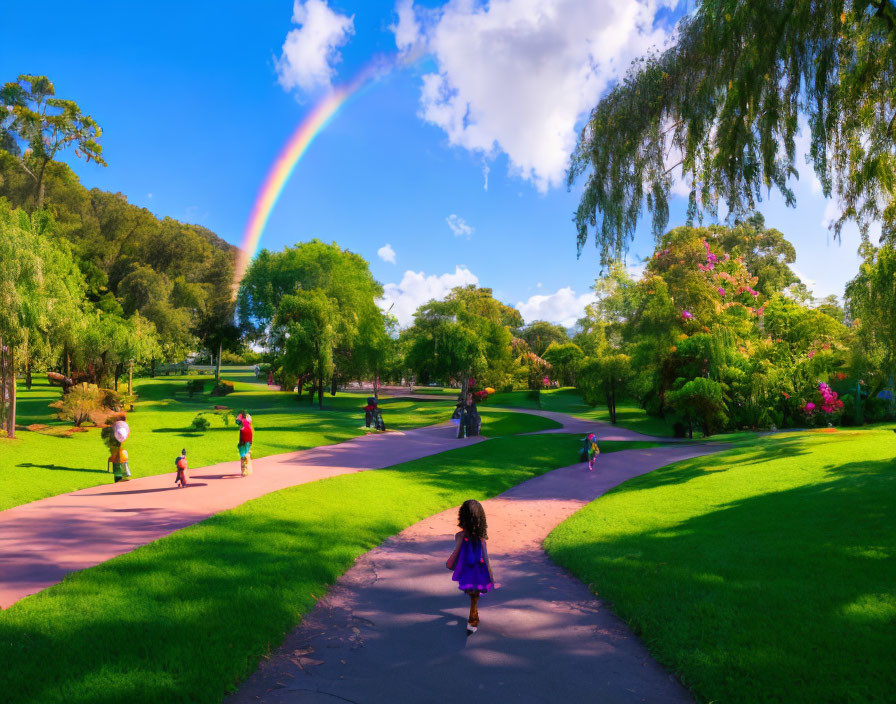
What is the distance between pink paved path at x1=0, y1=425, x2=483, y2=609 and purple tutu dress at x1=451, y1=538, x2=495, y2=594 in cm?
508

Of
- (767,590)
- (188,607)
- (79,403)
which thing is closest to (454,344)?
(79,403)

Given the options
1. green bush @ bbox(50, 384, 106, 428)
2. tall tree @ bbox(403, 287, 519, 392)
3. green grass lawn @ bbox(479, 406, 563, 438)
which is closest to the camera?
green bush @ bbox(50, 384, 106, 428)

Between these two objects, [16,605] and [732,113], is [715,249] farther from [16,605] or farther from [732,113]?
[16,605]

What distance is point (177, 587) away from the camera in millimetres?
6316

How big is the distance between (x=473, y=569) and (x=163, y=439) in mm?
18307

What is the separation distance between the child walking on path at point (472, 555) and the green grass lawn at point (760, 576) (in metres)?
1.74

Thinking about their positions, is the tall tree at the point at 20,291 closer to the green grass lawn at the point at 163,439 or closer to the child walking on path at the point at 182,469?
the green grass lawn at the point at 163,439

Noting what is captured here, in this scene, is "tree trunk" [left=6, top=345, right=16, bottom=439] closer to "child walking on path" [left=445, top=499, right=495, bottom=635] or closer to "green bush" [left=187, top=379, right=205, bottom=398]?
"child walking on path" [left=445, top=499, right=495, bottom=635]

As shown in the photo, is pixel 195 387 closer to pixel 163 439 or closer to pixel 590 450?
pixel 163 439

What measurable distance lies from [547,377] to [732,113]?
179 ft

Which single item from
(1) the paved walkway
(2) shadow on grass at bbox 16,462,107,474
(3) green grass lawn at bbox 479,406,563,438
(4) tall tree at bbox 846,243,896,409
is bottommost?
(3) green grass lawn at bbox 479,406,563,438

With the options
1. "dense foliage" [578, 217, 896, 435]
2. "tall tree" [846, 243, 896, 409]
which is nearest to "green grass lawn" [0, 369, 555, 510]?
"dense foliage" [578, 217, 896, 435]

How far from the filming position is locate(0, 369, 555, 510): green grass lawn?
1307 cm

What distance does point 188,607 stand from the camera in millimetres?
5781
